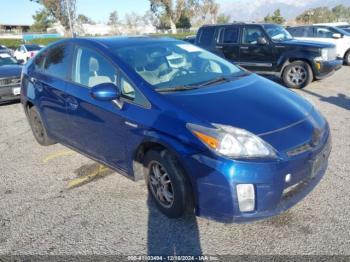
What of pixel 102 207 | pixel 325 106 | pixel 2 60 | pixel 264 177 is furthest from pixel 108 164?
pixel 2 60

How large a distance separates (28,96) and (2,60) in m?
5.34

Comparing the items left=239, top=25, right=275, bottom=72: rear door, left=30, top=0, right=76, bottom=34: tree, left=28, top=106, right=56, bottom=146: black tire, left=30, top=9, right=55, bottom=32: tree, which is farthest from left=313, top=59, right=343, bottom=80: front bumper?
left=30, top=9, right=55, bottom=32: tree

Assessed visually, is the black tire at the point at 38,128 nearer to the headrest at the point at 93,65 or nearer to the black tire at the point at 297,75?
the headrest at the point at 93,65

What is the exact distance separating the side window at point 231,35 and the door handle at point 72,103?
714 cm

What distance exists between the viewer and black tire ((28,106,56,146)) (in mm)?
4965

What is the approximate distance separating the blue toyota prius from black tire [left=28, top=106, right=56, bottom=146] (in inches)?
31.7

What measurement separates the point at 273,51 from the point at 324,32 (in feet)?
19.1

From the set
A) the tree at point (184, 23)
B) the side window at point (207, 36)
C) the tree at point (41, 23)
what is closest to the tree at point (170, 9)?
the tree at point (184, 23)

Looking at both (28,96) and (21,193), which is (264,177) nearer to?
(21,193)

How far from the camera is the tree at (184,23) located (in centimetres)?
6465

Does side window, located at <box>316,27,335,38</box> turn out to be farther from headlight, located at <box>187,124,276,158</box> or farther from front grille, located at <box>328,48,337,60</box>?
headlight, located at <box>187,124,276,158</box>

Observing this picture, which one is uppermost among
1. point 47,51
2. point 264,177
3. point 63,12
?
point 63,12

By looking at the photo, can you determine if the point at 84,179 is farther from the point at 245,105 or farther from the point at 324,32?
the point at 324,32

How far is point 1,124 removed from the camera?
6695 millimetres
